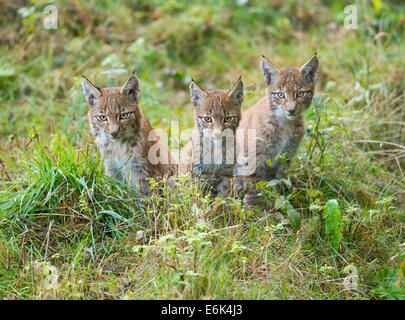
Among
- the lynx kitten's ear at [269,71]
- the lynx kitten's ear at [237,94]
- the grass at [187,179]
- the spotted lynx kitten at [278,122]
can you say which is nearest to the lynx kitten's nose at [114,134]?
the grass at [187,179]

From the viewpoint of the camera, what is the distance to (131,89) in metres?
5.61

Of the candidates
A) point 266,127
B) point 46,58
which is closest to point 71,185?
point 266,127

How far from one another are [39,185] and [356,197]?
3827mm

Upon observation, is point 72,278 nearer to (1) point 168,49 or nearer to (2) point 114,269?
(2) point 114,269

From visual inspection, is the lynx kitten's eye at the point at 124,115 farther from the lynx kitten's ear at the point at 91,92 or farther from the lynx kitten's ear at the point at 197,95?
the lynx kitten's ear at the point at 197,95

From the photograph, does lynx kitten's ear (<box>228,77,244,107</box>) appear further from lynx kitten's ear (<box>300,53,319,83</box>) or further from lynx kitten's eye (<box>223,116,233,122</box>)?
lynx kitten's ear (<box>300,53,319,83</box>)

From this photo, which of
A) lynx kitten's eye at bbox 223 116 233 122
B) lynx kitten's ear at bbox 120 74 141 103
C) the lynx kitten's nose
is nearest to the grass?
the lynx kitten's nose

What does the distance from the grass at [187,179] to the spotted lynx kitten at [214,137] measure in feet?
1.32

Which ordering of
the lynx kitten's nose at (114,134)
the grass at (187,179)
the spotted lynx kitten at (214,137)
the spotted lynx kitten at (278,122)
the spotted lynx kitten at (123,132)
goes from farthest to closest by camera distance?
1. the spotted lynx kitten at (278,122)
2. the spotted lynx kitten at (214,137)
3. the spotted lynx kitten at (123,132)
4. the lynx kitten's nose at (114,134)
5. the grass at (187,179)

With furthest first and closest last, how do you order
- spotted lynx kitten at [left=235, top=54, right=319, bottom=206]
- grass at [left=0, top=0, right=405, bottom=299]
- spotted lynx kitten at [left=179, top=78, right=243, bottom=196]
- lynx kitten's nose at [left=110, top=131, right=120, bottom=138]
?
1. spotted lynx kitten at [left=235, top=54, right=319, bottom=206]
2. spotted lynx kitten at [left=179, top=78, right=243, bottom=196]
3. lynx kitten's nose at [left=110, top=131, right=120, bottom=138]
4. grass at [left=0, top=0, right=405, bottom=299]

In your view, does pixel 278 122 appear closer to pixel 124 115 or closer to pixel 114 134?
pixel 124 115

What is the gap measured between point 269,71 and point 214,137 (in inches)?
49.5

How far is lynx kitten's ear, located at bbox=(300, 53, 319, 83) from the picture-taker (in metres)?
5.99

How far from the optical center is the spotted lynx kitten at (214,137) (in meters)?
5.57
